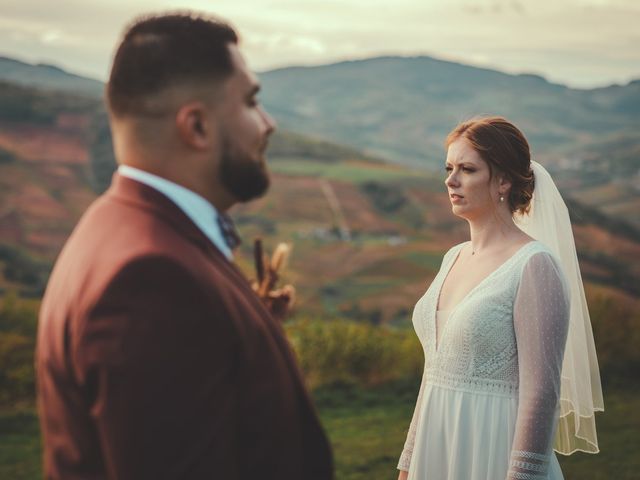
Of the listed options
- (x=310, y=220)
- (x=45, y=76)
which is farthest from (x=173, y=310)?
(x=45, y=76)

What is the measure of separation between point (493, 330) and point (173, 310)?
5.72 ft

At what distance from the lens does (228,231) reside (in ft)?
4.63

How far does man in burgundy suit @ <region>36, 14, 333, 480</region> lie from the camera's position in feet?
3.81

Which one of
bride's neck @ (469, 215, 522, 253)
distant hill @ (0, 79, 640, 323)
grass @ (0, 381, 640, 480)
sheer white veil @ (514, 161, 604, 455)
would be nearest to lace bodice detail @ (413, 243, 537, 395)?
bride's neck @ (469, 215, 522, 253)

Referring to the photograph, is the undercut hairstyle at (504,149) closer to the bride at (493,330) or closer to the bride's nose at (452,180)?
the bride at (493,330)

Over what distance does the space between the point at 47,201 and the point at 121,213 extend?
73.5 feet

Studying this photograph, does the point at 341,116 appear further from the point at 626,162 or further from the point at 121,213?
the point at 121,213

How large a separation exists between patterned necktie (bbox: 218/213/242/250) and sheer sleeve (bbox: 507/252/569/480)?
148 centimetres

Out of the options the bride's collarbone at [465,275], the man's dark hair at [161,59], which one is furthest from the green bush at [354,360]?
the man's dark hair at [161,59]

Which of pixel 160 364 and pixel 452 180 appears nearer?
pixel 160 364

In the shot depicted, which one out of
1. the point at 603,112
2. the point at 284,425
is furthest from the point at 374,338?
the point at 603,112

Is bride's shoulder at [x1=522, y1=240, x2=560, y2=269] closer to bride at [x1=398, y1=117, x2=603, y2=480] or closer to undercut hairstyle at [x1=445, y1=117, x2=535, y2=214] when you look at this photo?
bride at [x1=398, y1=117, x2=603, y2=480]

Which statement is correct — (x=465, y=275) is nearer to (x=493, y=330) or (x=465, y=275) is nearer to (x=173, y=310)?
(x=493, y=330)

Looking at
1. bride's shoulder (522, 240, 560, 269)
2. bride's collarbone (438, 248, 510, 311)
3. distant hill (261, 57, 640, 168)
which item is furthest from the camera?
distant hill (261, 57, 640, 168)
